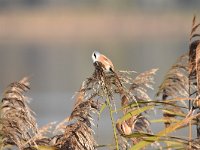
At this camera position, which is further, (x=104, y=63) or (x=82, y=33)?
(x=82, y=33)

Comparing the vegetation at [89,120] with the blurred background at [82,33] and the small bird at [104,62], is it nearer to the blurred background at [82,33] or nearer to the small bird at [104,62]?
the small bird at [104,62]

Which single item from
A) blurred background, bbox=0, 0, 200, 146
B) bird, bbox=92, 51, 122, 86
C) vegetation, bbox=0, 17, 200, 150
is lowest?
vegetation, bbox=0, 17, 200, 150

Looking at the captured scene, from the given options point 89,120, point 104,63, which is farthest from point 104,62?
point 89,120

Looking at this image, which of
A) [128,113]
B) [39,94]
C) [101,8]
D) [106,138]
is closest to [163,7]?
[101,8]

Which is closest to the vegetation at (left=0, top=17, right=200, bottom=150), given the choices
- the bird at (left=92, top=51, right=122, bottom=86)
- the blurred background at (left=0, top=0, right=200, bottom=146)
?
the bird at (left=92, top=51, right=122, bottom=86)

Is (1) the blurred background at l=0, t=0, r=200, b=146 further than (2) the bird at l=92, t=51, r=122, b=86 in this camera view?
Yes

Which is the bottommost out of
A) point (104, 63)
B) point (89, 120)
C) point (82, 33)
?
point (89, 120)

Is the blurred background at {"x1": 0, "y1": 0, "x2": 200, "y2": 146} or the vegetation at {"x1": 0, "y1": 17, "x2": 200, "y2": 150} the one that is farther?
the blurred background at {"x1": 0, "y1": 0, "x2": 200, "y2": 146}

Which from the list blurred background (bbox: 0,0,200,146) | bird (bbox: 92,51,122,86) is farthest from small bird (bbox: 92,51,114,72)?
blurred background (bbox: 0,0,200,146)

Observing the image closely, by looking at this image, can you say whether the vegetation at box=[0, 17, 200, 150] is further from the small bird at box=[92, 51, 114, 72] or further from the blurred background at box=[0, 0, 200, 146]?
the blurred background at box=[0, 0, 200, 146]

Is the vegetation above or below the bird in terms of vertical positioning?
below

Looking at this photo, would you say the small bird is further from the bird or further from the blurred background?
the blurred background

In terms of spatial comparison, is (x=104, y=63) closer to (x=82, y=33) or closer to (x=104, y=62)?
(x=104, y=62)

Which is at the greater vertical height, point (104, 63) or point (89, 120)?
point (104, 63)
